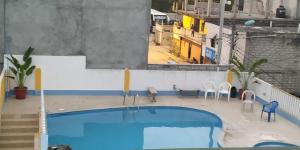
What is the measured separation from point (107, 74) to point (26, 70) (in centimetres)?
337

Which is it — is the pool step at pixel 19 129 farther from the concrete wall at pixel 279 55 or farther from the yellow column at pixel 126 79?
the concrete wall at pixel 279 55

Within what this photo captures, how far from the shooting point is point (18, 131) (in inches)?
563

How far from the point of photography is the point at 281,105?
59.6 feet

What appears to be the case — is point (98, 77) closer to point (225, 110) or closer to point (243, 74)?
point (225, 110)

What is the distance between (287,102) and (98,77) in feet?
25.6

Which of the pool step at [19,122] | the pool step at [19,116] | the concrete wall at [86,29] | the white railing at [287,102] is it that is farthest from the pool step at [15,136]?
the white railing at [287,102]

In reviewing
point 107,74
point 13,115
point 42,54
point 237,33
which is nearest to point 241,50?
point 237,33

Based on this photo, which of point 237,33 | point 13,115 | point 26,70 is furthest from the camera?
point 237,33

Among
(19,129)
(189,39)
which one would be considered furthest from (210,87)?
(189,39)

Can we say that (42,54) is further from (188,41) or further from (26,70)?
(188,41)

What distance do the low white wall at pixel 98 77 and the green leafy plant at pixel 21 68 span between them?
1.60ft

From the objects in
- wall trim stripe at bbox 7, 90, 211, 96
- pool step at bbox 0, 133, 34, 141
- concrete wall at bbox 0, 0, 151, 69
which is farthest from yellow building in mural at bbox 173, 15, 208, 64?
Result: pool step at bbox 0, 133, 34, 141

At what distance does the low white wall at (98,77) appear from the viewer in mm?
19406

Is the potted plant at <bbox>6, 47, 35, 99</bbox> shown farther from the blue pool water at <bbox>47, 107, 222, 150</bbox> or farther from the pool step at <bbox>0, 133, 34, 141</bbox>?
the pool step at <bbox>0, 133, 34, 141</bbox>
